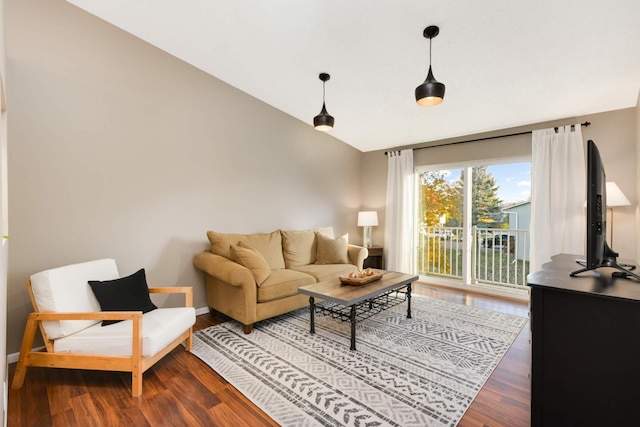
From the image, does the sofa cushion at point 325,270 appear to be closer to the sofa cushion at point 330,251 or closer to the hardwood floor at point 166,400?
the sofa cushion at point 330,251

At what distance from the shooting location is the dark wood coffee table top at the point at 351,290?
2.52m

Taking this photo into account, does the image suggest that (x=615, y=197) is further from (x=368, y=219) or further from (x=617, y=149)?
(x=368, y=219)

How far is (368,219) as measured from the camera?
5.14 meters

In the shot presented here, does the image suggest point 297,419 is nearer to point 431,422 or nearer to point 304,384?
point 304,384

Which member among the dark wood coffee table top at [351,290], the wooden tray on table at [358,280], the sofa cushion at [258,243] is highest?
the sofa cushion at [258,243]

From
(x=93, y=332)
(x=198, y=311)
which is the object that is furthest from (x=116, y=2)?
(x=198, y=311)

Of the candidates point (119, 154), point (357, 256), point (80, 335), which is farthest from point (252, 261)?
point (357, 256)

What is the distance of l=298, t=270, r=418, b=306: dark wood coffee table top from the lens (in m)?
2.52

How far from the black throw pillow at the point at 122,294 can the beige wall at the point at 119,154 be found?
55 cm

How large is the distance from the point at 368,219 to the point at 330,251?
129 centimetres

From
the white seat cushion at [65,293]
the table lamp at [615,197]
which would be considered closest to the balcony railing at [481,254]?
the table lamp at [615,197]

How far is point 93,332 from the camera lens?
6.72 ft

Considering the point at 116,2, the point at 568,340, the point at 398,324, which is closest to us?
the point at 568,340

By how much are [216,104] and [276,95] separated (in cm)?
77
